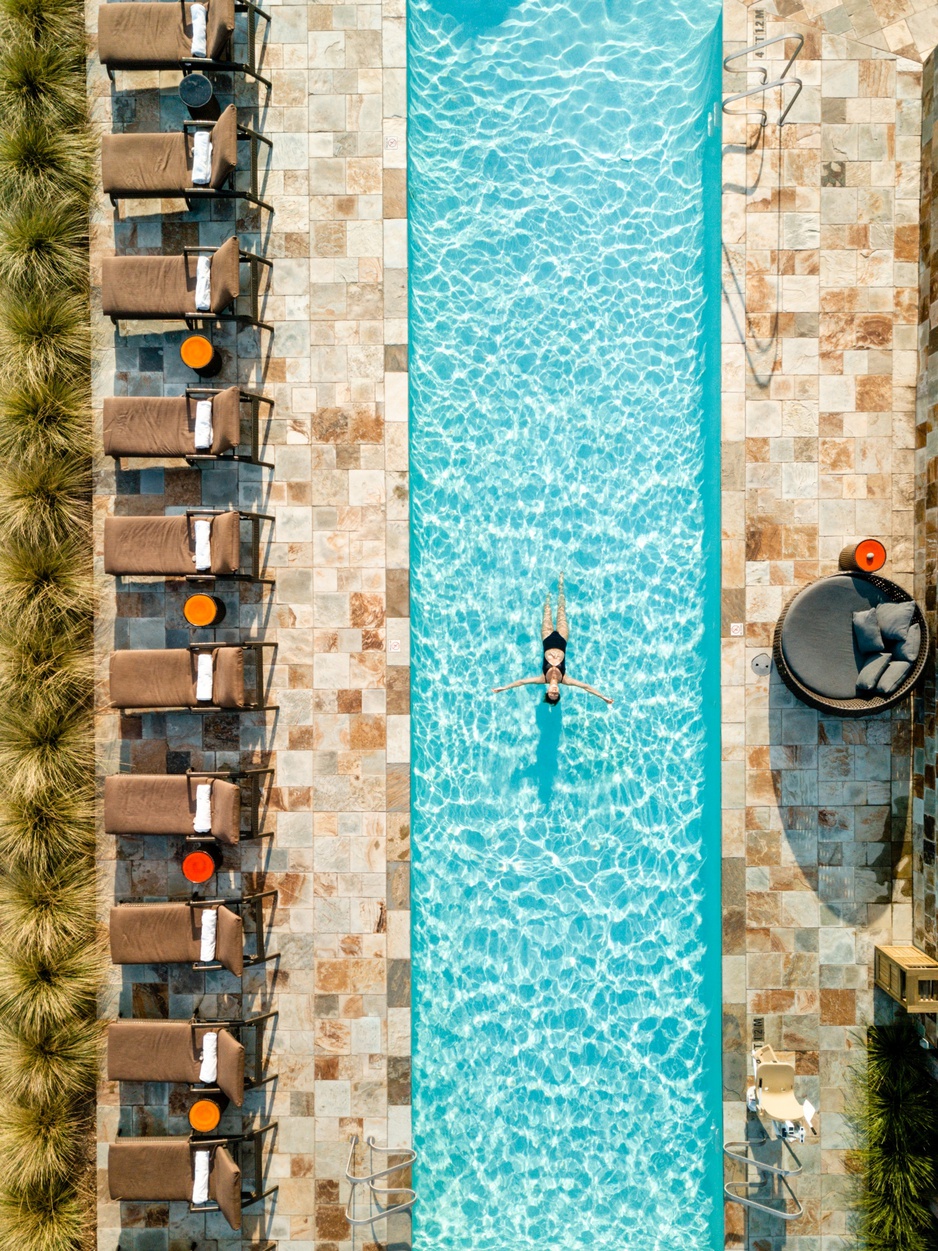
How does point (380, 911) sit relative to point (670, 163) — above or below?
below

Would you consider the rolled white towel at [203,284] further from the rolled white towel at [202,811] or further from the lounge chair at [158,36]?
the rolled white towel at [202,811]

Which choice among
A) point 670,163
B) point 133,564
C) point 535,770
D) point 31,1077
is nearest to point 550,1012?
point 535,770

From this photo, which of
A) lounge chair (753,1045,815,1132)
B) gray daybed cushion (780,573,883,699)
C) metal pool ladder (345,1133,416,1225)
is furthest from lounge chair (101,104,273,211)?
lounge chair (753,1045,815,1132)

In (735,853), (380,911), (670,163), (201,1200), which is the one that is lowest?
(201,1200)

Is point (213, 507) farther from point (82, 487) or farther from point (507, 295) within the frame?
point (507, 295)

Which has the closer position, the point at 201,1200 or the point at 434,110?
the point at 201,1200

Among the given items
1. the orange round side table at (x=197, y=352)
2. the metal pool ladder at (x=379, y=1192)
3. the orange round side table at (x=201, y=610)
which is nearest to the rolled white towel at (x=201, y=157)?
the orange round side table at (x=197, y=352)

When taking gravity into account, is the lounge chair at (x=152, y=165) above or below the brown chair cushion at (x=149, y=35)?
below
